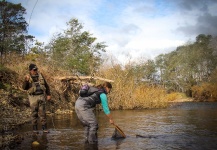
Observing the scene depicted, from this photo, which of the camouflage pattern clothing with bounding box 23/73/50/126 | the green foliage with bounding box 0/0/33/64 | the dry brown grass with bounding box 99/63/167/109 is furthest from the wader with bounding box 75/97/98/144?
the green foliage with bounding box 0/0/33/64

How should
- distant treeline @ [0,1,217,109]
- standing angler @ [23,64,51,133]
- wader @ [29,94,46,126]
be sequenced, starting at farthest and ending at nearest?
distant treeline @ [0,1,217,109] < wader @ [29,94,46,126] < standing angler @ [23,64,51,133]

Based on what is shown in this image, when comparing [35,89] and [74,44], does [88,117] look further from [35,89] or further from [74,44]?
[74,44]

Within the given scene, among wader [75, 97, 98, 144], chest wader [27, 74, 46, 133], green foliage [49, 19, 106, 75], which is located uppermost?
green foliage [49, 19, 106, 75]

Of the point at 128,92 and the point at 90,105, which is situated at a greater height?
the point at 128,92

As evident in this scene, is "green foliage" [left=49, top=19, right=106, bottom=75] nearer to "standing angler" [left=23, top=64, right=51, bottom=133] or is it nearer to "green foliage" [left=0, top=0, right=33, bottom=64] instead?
"green foliage" [left=0, top=0, right=33, bottom=64]

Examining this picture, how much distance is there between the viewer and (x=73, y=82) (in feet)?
65.7

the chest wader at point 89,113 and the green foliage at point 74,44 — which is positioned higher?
the green foliage at point 74,44

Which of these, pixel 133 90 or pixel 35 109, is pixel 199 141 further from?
pixel 133 90

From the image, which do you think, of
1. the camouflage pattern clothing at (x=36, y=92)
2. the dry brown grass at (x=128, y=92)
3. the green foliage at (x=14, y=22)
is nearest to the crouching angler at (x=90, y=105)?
the camouflage pattern clothing at (x=36, y=92)

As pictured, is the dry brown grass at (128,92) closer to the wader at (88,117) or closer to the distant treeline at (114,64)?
the distant treeline at (114,64)

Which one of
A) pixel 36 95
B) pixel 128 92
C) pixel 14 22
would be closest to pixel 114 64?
pixel 128 92

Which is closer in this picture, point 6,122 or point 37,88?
point 37,88

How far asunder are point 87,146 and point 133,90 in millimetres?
14403

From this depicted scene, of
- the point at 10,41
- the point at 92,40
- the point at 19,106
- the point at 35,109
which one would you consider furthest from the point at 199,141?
the point at 92,40
